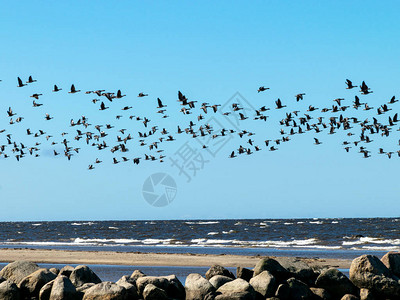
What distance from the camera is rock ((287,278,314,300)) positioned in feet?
54.5

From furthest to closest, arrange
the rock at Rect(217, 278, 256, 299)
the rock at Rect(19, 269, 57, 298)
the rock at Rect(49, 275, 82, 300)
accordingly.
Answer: the rock at Rect(19, 269, 57, 298)
the rock at Rect(49, 275, 82, 300)
the rock at Rect(217, 278, 256, 299)

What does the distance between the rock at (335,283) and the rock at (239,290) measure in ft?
7.96

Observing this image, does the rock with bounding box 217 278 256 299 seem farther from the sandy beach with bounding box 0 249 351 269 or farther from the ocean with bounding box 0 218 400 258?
the ocean with bounding box 0 218 400 258

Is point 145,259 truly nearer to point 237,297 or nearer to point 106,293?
point 106,293

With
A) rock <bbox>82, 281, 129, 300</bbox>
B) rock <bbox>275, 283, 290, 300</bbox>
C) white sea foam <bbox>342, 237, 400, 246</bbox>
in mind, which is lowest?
white sea foam <bbox>342, 237, 400, 246</bbox>

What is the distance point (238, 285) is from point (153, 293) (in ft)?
7.57

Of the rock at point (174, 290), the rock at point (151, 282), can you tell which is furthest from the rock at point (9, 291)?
the rock at point (174, 290)

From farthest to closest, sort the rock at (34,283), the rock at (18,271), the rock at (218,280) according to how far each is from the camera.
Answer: the rock at (18,271) → the rock at (34,283) → the rock at (218,280)

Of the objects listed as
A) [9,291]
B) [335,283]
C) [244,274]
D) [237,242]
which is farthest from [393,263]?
[237,242]

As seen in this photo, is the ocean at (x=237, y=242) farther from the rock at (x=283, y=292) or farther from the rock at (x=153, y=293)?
the rock at (x=153, y=293)

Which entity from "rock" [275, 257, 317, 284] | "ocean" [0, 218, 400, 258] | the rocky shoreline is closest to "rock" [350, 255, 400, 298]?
the rocky shoreline

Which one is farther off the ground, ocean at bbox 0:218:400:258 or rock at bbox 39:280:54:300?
rock at bbox 39:280:54:300

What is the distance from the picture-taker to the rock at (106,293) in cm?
1564

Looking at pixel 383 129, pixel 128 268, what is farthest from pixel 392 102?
pixel 128 268
